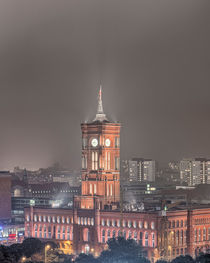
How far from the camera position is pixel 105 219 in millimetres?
167625

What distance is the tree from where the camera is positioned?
438 ft

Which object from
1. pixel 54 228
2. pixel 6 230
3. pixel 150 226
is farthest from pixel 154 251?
pixel 6 230

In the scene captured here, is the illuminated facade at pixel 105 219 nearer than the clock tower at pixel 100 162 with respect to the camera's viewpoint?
Yes

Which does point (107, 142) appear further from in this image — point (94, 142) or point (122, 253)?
point (122, 253)

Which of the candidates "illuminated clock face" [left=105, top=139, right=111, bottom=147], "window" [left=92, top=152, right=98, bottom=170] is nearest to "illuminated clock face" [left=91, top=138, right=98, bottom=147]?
"window" [left=92, top=152, right=98, bottom=170]

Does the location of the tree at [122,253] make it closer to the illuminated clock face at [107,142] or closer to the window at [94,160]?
the window at [94,160]

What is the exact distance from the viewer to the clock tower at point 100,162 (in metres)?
176

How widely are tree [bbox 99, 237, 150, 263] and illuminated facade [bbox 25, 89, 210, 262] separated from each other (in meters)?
17.2

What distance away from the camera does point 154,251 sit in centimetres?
15588

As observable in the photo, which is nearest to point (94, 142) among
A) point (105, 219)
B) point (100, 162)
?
point (100, 162)

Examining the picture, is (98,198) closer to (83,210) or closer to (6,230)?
(83,210)

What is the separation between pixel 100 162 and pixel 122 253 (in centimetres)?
4257

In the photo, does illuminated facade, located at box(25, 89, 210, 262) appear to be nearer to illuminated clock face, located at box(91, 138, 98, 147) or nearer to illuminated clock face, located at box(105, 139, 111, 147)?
illuminated clock face, located at box(91, 138, 98, 147)

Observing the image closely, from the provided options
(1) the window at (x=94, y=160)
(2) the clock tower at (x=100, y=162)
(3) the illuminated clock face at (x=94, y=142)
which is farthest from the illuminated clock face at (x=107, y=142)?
(1) the window at (x=94, y=160)
